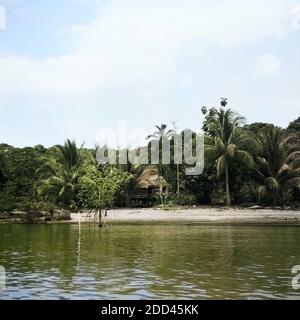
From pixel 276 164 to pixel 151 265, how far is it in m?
25.7

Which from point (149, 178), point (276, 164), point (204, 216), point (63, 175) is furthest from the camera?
point (149, 178)

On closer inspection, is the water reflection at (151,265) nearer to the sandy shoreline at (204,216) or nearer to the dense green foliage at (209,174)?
the sandy shoreline at (204,216)

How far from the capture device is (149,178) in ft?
152

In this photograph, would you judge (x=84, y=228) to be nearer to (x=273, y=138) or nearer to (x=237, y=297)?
(x=273, y=138)

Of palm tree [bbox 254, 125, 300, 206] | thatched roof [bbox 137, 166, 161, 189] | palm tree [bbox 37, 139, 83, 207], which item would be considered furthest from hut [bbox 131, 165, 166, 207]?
palm tree [bbox 254, 125, 300, 206]

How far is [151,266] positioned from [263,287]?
421 cm

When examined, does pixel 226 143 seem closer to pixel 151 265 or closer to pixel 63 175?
pixel 63 175

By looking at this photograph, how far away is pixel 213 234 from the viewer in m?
26.0

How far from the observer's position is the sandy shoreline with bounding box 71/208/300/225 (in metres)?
34.0

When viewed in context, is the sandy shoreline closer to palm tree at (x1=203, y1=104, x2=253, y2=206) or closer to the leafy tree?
the leafy tree

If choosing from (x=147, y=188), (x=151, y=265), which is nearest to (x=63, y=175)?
(x=147, y=188)

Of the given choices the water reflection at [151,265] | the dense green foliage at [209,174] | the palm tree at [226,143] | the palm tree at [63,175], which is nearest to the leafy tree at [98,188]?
the dense green foliage at [209,174]

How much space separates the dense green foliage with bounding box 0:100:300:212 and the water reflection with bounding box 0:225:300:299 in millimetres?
13592

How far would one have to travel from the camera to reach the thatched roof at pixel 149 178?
45281mm
